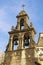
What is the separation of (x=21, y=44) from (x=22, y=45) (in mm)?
150

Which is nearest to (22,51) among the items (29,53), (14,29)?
(29,53)

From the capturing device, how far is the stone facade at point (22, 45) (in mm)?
23944

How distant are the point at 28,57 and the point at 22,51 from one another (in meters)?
0.97

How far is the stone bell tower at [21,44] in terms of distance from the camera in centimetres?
2408

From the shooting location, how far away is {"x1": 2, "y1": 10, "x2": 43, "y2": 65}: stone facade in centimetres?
2394

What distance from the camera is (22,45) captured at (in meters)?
25.0

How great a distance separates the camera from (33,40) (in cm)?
2477

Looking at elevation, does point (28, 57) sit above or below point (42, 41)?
below

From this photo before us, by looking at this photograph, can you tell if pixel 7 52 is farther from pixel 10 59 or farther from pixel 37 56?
pixel 37 56

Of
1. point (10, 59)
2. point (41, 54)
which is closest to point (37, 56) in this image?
point (41, 54)

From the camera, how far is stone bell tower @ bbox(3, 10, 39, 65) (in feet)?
79.0

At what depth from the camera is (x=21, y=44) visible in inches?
987

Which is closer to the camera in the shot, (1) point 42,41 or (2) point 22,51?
(2) point 22,51

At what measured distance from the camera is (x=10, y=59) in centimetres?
2461
